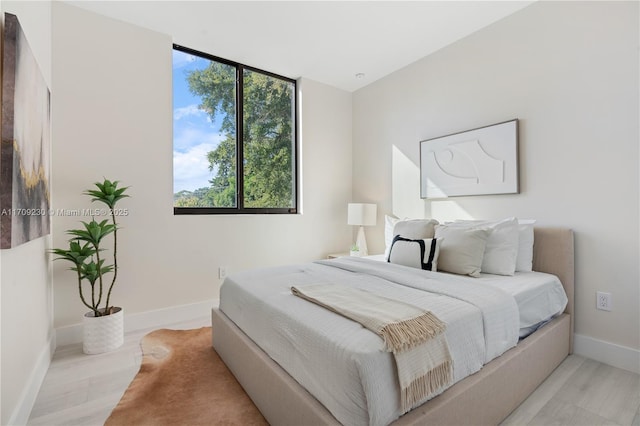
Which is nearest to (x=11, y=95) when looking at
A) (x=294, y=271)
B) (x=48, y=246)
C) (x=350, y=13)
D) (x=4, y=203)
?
(x=4, y=203)

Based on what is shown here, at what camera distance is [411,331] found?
1.14m

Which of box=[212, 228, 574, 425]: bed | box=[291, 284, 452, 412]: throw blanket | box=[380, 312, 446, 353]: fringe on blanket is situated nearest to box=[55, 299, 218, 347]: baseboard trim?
box=[212, 228, 574, 425]: bed

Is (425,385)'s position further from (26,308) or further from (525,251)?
(26,308)

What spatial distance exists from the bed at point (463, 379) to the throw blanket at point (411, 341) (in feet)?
0.28

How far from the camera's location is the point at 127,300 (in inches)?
107

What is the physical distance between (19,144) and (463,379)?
2245 millimetres

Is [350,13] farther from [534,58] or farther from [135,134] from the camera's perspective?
[135,134]

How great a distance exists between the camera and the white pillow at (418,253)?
7.44 feet

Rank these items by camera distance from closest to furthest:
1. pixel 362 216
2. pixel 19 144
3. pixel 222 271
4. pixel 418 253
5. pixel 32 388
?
pixel 19 144, pixel 32 388, pixel 418 253, pixel 222 271, pixel 362 216

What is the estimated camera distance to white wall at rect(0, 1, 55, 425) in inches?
54.2

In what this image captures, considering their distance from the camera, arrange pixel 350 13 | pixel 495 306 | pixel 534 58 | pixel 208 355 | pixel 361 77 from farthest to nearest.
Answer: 1. pixel 361 77
2. pixel 350 13
3. pixel 534 58
4. pixel 208 355
5. pixel 495 306

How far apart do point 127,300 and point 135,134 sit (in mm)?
1466

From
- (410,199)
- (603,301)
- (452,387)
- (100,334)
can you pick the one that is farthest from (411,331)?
(410,199)

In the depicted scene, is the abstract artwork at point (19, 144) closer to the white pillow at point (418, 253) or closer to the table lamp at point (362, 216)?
the white pillow at point (418, 253)
